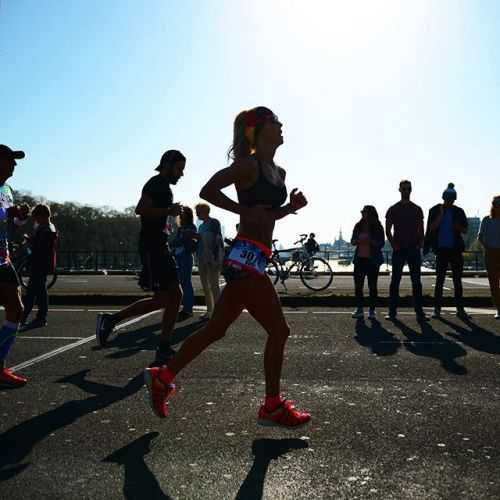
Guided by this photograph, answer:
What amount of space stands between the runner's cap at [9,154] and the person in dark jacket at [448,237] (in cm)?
619

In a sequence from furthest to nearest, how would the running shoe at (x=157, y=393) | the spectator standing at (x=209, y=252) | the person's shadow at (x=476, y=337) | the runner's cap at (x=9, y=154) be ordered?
the spectator standing at (x=209, y=252) < the person's shadow at (x=476, y=337) < the runner's cap at (x=9, y=154) < the running shoe at (x=157, y=393)

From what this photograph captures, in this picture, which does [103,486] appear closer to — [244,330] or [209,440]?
[209,440]

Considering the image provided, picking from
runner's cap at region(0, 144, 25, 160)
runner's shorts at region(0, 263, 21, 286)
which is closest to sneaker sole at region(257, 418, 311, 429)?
runner's shorts at region(0, 263, 21, 286)

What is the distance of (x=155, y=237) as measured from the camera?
5.56m

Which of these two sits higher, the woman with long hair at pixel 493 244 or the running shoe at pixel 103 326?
the woman with long hair at pixel 493 244

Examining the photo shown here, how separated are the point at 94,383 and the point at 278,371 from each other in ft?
6.15

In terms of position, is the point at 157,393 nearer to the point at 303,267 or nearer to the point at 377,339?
the point at 377,339

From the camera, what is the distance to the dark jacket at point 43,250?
8.31m

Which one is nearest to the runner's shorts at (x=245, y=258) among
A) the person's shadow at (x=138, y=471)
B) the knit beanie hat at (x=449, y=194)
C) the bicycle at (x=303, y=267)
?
the person's shadow at (x=138, y=471)

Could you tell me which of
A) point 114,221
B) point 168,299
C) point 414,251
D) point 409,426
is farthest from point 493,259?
point 114,221

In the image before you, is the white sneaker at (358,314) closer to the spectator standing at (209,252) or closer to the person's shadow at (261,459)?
the spectator standing at (209,252)

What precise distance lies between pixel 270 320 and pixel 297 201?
73 cm

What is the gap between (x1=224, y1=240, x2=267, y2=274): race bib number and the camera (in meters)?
3.54

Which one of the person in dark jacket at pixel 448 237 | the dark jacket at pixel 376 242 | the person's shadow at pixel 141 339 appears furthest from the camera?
the dark jacket at pixel 376 242
